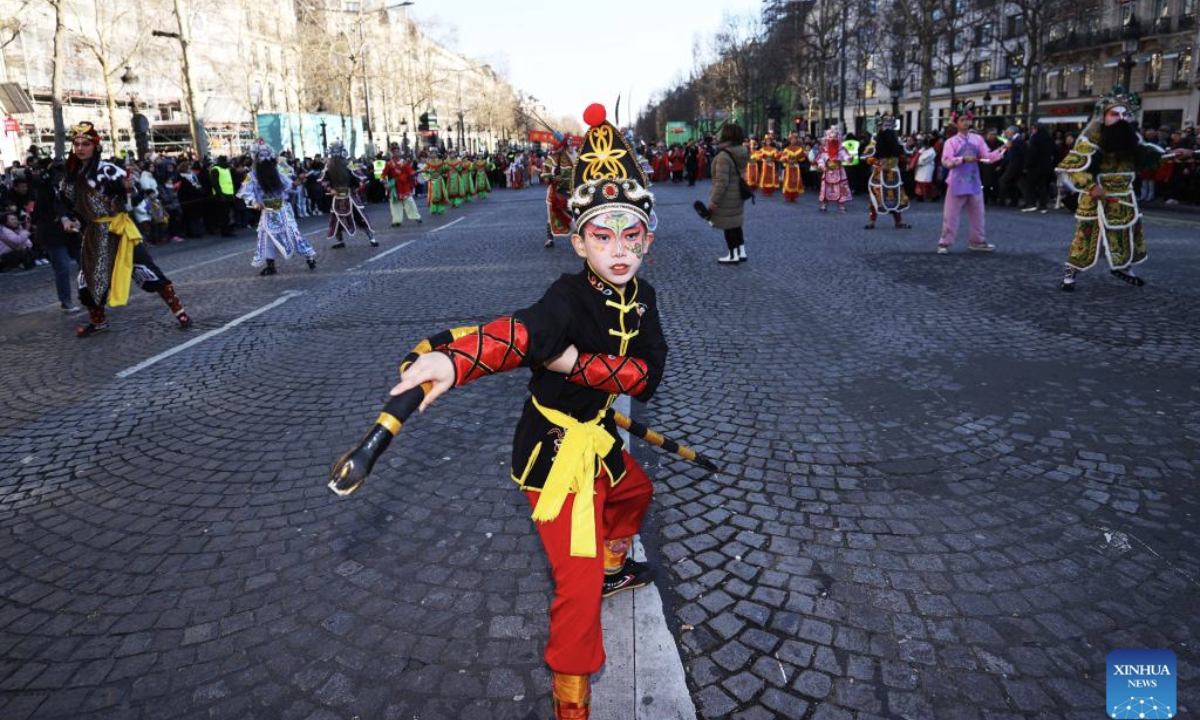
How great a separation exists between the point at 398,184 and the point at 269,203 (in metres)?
8.51

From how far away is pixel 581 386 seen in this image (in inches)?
93.8

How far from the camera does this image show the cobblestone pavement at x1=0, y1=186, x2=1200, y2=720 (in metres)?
2.50

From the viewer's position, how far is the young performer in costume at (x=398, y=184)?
19094mm

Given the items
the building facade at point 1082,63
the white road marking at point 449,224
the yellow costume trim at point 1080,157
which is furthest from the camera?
the building facade at point 1082,63

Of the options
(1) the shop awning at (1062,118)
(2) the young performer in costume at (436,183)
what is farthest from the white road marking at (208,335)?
(1) the shop awning at (1062,118)

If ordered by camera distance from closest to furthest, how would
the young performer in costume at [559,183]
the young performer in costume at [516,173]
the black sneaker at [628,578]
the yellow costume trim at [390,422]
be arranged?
the yellow costume trim at [390,422]
the black sneaker at [628,578]
the young performer in costume at [559,183]
the young performer in costume at [516,173]

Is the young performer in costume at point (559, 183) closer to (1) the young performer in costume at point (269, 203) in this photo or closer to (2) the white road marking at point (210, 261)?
(1) the young performer in costume at point (269, 203)

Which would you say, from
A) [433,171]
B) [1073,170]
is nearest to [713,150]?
[433,171]

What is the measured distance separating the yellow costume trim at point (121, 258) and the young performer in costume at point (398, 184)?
1092 cm

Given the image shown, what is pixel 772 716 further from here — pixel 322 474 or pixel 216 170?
pixel 216 170

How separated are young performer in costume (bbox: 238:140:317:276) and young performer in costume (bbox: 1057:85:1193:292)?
1053cm

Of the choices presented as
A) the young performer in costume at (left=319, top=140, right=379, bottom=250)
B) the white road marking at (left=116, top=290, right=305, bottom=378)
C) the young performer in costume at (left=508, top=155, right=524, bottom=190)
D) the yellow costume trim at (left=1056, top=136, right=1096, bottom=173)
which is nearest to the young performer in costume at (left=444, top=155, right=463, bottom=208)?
the young performer in costume at (left=319, top=140, right=379, bottom=250)

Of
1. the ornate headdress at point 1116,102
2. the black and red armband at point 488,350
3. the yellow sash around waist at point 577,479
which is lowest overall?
the yellow sash around waist at point 577,479

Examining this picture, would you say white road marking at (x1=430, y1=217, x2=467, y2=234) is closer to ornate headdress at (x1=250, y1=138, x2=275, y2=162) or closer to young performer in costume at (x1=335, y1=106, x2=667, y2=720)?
ornate headdress at (x1=250, y1=138, x2=275, y2=162)
